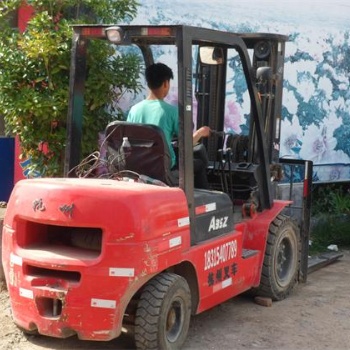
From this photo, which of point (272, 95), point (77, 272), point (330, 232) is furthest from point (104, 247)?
point (330, 232)

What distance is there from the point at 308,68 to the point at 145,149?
5780mm

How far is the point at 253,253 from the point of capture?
6.50m

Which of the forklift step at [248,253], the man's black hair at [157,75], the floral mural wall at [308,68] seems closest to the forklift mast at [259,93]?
the forklift step at [248,253]

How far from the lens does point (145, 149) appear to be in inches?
218

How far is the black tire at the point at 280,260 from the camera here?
6.69 metres

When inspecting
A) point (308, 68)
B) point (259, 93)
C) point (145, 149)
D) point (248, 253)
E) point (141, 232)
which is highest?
point (308, 68)

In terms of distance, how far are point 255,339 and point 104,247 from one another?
1.63 meters

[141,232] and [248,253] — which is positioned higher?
[141,232]

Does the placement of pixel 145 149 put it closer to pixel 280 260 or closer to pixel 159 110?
pixel 159 110

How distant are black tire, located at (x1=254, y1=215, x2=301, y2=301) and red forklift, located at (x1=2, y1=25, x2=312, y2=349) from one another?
0.02m

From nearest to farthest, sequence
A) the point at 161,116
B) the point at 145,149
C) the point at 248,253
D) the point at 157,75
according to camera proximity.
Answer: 1. the point at 145,149
2. the point at 161,116
3. the point at 157,75
4. the point at 248,253

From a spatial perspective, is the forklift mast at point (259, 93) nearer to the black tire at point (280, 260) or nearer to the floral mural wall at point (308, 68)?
the black tire at point (280, 260)

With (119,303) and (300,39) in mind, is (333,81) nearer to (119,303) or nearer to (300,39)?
(300,39)

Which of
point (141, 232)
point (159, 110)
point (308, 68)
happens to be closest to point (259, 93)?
point (159, 110)
